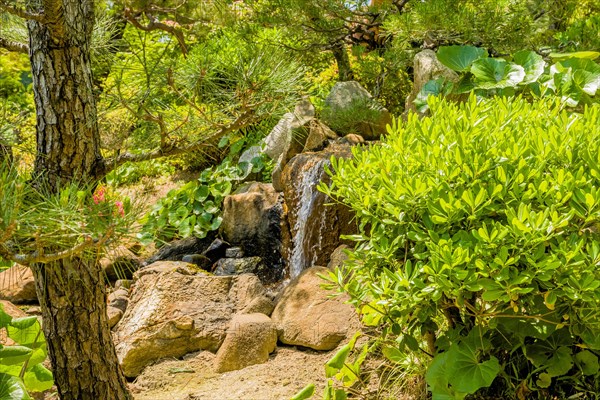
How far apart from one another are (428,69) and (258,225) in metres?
1.94

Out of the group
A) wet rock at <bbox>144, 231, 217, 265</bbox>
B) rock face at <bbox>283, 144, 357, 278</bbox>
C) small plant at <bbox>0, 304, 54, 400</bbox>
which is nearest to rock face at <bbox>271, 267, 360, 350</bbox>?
rock face at <bbox>283, 144, 357, 278</bbox>

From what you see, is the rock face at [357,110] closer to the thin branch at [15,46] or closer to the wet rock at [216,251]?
the wet rock at [216,251]

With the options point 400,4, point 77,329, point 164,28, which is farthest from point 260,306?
point 400,4

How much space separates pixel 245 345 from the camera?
345 centimetres

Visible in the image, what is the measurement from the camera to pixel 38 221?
1.63m

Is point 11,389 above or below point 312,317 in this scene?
above

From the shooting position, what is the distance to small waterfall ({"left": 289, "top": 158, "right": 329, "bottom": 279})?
4.93 metres

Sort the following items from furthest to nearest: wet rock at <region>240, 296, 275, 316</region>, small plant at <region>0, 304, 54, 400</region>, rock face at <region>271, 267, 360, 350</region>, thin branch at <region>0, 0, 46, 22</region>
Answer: wet rock at <region>240, 296, 275, 316</region>
rock face at <region>271, 267, 360, 350</region>
small plant at <region>0, 304, 54, 400</region>
thin branch at <region>0, 0, 46, 22</region>

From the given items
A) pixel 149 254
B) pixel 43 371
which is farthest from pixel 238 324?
pixel 149 254

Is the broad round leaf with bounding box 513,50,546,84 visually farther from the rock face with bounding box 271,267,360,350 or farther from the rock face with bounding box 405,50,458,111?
the rock face with bounding box 271,267,360,350

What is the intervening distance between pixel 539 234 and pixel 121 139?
1.45 meters

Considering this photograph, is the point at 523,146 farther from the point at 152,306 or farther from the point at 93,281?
the point at 152,306

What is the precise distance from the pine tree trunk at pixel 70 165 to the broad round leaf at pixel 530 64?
6.92 ft

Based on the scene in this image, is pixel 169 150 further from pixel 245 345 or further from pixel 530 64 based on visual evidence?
pixel 530 64
